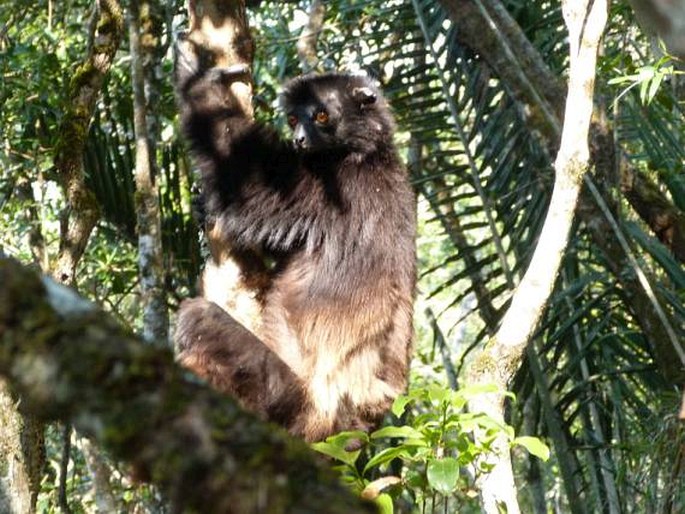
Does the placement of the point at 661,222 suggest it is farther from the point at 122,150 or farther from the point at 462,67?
the point at 122,150

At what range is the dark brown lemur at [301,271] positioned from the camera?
534cm

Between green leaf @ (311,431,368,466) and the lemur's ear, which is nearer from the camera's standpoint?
green leaf @ (311,431,368,466)

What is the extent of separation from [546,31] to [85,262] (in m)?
4.07

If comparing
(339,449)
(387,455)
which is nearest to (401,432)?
(387,455)

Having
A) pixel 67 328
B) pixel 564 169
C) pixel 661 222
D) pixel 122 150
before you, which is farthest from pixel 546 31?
pixel 67 328

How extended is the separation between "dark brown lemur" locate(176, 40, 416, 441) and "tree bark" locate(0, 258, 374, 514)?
3801 mm

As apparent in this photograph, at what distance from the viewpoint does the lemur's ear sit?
21.5 feet

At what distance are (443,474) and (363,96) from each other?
3504 mm

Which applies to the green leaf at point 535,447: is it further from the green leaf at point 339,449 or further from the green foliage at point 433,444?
the green leaf at point 339,449

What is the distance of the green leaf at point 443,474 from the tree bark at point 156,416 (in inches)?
85.7

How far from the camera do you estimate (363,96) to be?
6.56 metres

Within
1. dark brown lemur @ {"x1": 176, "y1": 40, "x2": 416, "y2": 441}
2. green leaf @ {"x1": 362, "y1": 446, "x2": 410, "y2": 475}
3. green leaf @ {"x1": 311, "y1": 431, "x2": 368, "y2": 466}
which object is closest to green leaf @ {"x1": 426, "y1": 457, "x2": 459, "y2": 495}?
green leaf @ {"x1": 362, "y1": 446, "x2": 410, "y2": 475}

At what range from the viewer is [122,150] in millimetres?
8352

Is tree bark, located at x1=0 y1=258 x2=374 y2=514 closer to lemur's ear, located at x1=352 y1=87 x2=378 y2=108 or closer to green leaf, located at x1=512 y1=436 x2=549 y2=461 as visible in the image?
green leaf, located at x1=512 y1=436 x2=549 y2=461
